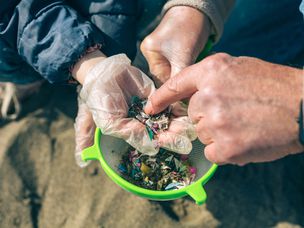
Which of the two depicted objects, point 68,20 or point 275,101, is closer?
point 275,101

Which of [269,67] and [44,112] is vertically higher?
[269,67]

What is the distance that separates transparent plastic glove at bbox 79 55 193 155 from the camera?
1.45 metres

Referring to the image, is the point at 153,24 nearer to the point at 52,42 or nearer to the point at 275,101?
the point at 52,42

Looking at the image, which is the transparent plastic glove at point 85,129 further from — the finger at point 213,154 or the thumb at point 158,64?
the finger at point 213,154

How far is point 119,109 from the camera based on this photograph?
4.88 feet

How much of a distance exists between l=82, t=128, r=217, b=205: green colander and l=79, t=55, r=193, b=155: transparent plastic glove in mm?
89

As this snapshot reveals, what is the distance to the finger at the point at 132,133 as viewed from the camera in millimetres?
1441

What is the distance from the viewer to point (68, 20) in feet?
5.33

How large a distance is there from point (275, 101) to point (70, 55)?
796 mm

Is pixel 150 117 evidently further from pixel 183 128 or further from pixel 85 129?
pixel 85 129

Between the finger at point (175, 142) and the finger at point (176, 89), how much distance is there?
0.37 feet

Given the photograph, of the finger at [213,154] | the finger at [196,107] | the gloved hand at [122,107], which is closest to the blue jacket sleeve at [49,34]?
the gloved hand at [122,107]

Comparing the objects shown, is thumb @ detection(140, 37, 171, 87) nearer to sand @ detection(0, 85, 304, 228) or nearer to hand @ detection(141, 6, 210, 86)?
hand @ detection(141, 6, 210, 86)

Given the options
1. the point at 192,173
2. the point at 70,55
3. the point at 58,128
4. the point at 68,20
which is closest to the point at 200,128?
the point at 192,173
